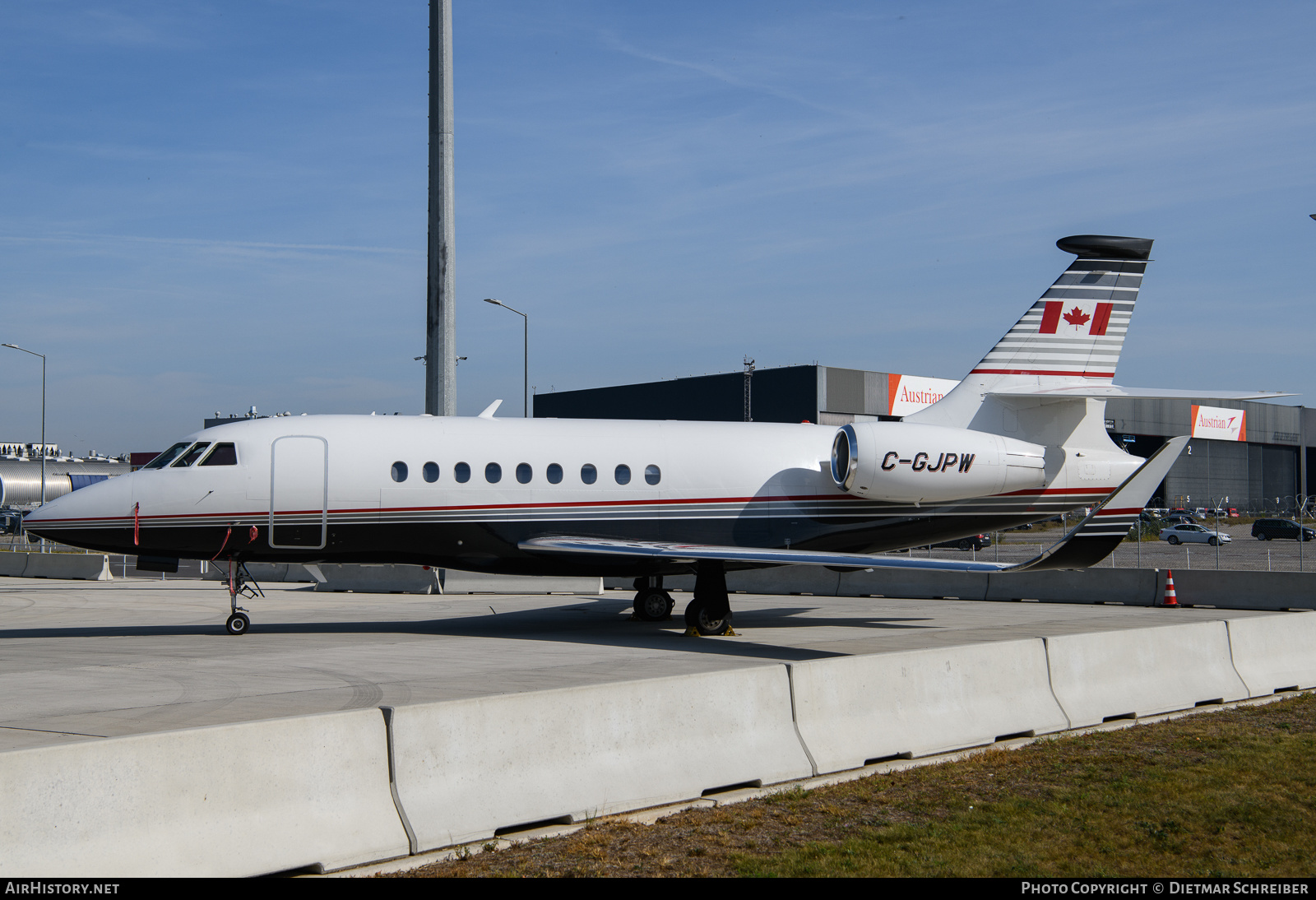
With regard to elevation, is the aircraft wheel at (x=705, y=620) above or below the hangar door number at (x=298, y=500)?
below

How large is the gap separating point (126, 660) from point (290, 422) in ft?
14.3

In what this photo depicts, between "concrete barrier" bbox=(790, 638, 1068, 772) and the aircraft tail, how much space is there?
9131mm

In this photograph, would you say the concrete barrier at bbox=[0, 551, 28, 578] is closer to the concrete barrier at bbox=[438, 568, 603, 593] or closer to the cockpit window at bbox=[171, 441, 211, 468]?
the concrete barrier at bbox=[438, 568, 603, 593]

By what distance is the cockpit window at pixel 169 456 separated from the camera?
16.5 m

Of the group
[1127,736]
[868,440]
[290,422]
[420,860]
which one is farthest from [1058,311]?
[420,860]

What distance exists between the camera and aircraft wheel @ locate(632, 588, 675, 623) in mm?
19797

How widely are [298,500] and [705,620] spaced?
6.23 meters

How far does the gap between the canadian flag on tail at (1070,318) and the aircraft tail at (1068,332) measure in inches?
0.5

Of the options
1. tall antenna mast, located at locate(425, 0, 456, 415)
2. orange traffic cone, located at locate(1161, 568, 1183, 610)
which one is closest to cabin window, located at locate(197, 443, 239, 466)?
tall antenna mast, located at locate(425, 0, 456, 415)

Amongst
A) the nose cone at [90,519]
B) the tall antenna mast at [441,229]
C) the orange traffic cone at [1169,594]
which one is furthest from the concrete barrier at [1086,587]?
the nose cone at [90,519]

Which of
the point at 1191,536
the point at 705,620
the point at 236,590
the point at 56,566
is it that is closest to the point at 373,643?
the point at 236,590

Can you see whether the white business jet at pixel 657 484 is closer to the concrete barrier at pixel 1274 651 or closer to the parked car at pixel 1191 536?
the concrete barrier at pixel 1274 651

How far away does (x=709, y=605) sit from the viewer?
17.1 m

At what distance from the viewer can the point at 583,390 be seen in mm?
78938
